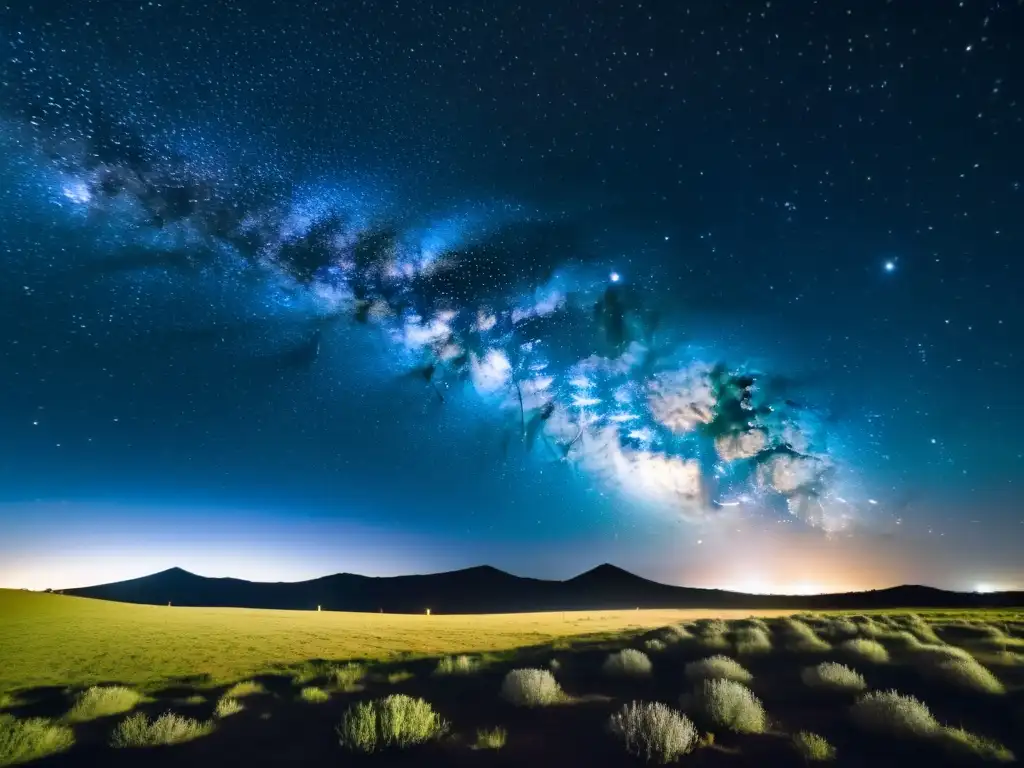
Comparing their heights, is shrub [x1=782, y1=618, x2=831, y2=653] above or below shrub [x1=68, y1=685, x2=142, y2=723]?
above

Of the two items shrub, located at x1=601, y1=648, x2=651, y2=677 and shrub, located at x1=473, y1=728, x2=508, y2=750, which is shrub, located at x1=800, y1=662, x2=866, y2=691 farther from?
shrub, located at x1=473, y1=728, x2=508, y2=750

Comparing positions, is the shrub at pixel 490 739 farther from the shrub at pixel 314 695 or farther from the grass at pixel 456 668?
the grass at pixel 456 668

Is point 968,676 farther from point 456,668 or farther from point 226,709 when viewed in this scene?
point 226,709

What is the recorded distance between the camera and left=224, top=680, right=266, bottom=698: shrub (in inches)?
516

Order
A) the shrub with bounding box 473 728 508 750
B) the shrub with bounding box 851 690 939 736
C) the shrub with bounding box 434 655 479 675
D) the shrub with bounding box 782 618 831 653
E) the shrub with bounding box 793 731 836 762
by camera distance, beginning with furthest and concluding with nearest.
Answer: the shrub with bounding box 782 618 831 653
the shrub with bounding box 434 655 479 675
the shrub with bounding box 473 728 508 750
the shrub with bounding box 851 690 939 736
the shrub with bounding box 793 731 836 762

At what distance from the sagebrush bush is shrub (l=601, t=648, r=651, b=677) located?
443 centimetres

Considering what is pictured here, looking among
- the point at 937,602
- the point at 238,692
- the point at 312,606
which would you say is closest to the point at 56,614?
the point at 238,692

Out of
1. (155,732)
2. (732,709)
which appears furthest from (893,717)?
(155,732)

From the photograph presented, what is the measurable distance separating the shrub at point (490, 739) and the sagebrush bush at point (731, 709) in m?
3.53

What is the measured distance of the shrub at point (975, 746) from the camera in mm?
7020

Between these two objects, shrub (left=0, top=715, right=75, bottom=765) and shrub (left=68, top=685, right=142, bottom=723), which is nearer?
shrub (left=0, top=715, right=75, bottom=765)

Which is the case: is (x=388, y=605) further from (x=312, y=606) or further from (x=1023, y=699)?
(x=1023, y=699)

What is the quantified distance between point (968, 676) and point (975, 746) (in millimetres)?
4946

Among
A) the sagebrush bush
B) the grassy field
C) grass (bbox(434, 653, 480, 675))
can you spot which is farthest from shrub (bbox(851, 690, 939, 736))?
grass (bbox(434, 653, 480, 675))
